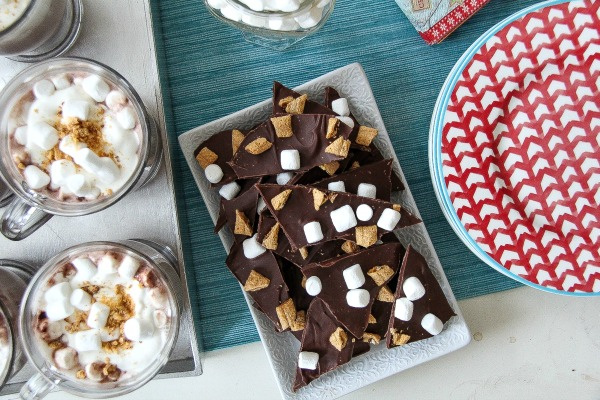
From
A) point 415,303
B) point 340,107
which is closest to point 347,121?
point 340,107

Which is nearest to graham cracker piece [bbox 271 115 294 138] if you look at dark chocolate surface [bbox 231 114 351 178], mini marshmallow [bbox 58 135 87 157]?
dark chocolate surface [bbox 231 114 351 178]

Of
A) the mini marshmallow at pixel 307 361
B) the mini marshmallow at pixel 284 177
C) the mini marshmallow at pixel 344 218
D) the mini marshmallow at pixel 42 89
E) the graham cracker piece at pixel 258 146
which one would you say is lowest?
the mini marshmallow at pixel 307 361

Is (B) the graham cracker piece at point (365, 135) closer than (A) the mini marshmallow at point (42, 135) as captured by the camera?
No

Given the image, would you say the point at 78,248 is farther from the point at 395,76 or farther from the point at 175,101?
the point at 395,76

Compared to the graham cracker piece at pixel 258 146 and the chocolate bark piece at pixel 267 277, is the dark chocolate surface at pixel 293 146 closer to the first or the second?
the graham cracker piece at pixel 258 146

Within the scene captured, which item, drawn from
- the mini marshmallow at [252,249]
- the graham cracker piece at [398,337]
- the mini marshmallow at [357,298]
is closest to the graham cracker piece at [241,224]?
the mini marshmallow at [252,249]
